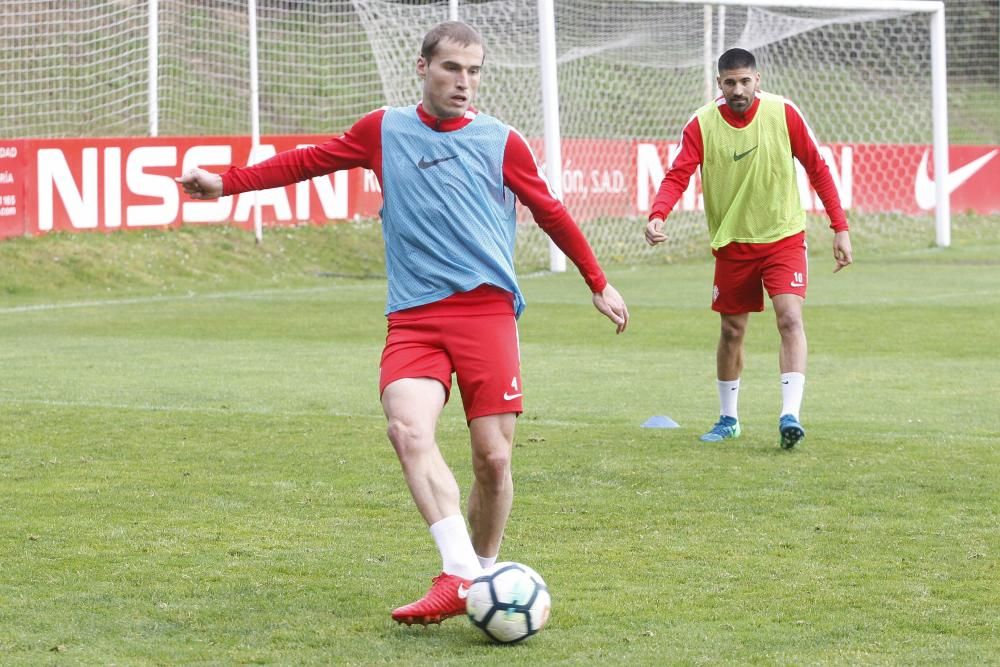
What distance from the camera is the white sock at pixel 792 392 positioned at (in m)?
9.05

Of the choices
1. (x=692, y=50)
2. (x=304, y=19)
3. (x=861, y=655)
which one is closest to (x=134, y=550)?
(x=861, y=655)

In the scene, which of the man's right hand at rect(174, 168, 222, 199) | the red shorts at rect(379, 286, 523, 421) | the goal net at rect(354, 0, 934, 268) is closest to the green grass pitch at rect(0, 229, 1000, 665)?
the red shorts at rect(379, 286, 523, 421)

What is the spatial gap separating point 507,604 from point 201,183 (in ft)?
5.67

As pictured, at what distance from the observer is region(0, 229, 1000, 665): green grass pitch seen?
17.4ft

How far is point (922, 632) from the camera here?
5289mm

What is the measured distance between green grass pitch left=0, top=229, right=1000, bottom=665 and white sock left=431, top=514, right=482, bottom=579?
20cm

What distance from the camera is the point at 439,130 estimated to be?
5711 mm

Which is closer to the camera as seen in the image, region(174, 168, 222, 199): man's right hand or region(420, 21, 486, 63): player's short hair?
region(420, 21, 486, 63): player's short hair

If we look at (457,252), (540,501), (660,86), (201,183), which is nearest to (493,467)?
(457,252)

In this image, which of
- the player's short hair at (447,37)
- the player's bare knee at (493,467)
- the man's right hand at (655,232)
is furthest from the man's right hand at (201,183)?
the man's right hand at (655,232)

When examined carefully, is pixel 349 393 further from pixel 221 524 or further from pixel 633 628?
pixel 633 628

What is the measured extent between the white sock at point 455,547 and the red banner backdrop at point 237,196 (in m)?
14.8

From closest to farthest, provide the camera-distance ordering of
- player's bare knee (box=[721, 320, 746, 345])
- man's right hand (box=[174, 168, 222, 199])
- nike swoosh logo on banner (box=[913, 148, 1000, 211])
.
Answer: man's right hand (box=[174, 168, 222, 199]), player's bare knee (box=[721, 320, 746, 345]), nike swoosh logo on banner (box=[913, 148, 1000, 211])

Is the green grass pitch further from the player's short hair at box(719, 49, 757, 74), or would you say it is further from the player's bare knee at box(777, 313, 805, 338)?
the player's short hair at box(719, 49, 757, 74)
